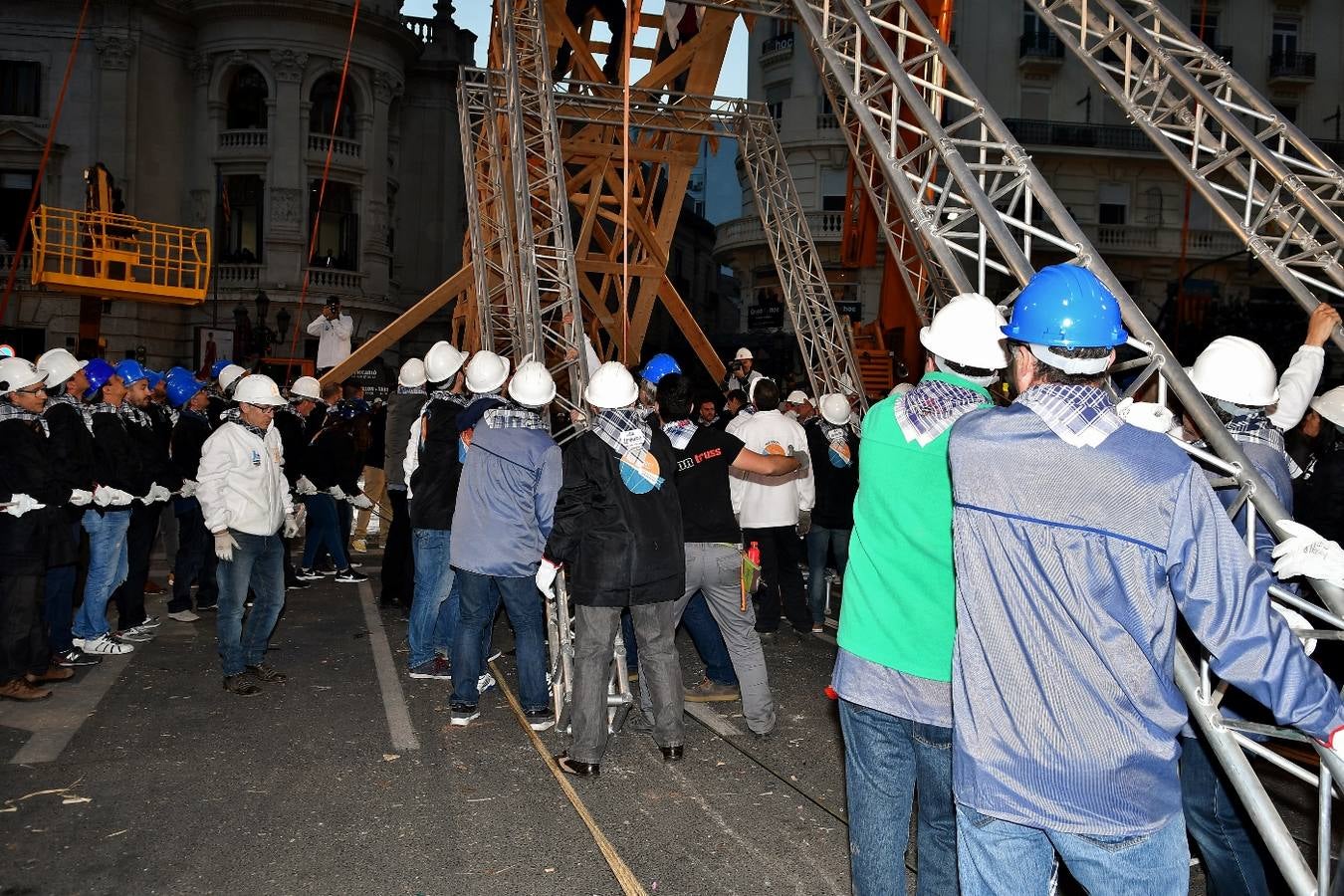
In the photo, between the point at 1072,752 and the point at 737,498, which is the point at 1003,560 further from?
the point at 737,498

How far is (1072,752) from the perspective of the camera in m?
2.57

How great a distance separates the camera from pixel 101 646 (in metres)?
8.41

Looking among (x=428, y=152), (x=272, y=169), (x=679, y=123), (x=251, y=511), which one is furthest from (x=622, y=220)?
(x=428, y=152)

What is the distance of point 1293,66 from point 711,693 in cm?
3906

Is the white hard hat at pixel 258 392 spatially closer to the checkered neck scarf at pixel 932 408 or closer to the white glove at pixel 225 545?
the white glove at pixel 225 545

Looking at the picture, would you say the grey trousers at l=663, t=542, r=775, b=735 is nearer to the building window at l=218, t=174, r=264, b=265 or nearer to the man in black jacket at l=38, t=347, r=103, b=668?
the man in black jacket at l=38, t=347, r=103, b=668

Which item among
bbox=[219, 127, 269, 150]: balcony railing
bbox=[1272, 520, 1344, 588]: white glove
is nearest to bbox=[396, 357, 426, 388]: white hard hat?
bbox=[1272, 520, 1344, 588]: white glove

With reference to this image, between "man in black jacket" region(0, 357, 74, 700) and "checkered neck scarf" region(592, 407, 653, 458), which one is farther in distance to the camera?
"man in black jacket" region(0, 357, 74, 700)

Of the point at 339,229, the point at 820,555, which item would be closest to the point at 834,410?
the point at 820,555

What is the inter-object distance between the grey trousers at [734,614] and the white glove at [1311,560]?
3.55 metres

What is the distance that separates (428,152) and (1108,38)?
1328 inches

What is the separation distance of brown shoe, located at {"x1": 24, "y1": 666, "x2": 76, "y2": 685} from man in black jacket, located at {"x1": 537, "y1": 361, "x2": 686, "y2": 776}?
3.89 meters

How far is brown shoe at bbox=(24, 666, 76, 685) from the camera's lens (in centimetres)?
741

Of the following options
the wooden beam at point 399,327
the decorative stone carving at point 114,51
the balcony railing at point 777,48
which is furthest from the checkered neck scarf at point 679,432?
the decorative stone carving at point 114,51
